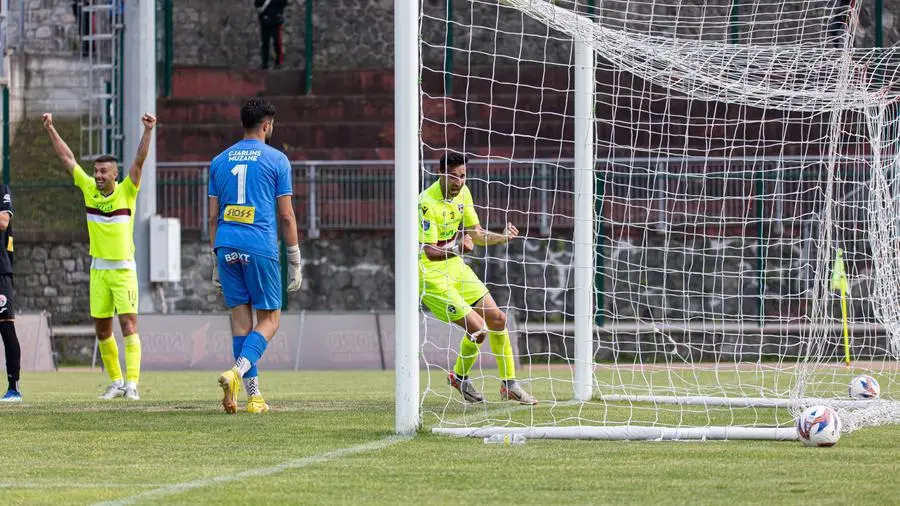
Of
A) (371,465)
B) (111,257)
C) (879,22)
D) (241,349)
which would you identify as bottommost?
(371,465)

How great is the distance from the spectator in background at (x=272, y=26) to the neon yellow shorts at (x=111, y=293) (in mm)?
18031

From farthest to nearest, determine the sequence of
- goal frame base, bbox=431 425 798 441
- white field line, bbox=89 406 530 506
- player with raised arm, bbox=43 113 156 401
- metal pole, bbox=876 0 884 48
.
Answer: metal pole, bbox=876 0 884 48
player with raised arm, bbox=43 113 156 401
goal frame base, bbox=431 425 798 441
white field line, bbox=89 406 530 506

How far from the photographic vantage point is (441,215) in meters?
10.1

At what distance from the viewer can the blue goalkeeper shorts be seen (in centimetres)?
904

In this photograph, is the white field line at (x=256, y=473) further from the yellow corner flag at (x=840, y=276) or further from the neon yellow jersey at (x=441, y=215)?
the yellow corner flag at (x=840, y=276)

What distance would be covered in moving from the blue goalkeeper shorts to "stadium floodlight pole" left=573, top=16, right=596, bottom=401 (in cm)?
231

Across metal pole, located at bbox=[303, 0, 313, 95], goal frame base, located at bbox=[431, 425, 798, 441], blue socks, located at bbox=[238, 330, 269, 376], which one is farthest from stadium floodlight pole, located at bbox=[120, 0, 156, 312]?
goal frame base, located at bbox=[431, 425, 798, 441]

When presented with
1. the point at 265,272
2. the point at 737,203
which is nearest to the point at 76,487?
the point at 265,272

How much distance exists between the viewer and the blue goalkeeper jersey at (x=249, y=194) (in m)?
9.05

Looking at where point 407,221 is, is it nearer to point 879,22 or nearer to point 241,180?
point 241,180

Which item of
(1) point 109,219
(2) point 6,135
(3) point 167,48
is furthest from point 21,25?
(1) point 109,219

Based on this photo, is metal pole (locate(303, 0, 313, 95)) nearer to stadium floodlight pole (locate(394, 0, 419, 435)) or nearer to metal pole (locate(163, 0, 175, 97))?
metal pole (locate(163, 0, 175, 97))

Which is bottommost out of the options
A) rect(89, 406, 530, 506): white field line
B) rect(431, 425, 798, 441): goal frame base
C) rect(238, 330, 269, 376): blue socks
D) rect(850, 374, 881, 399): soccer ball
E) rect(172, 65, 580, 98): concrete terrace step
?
rect(850, 374, 881, 399): soccer ball

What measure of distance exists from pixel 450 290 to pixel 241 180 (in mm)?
1860
